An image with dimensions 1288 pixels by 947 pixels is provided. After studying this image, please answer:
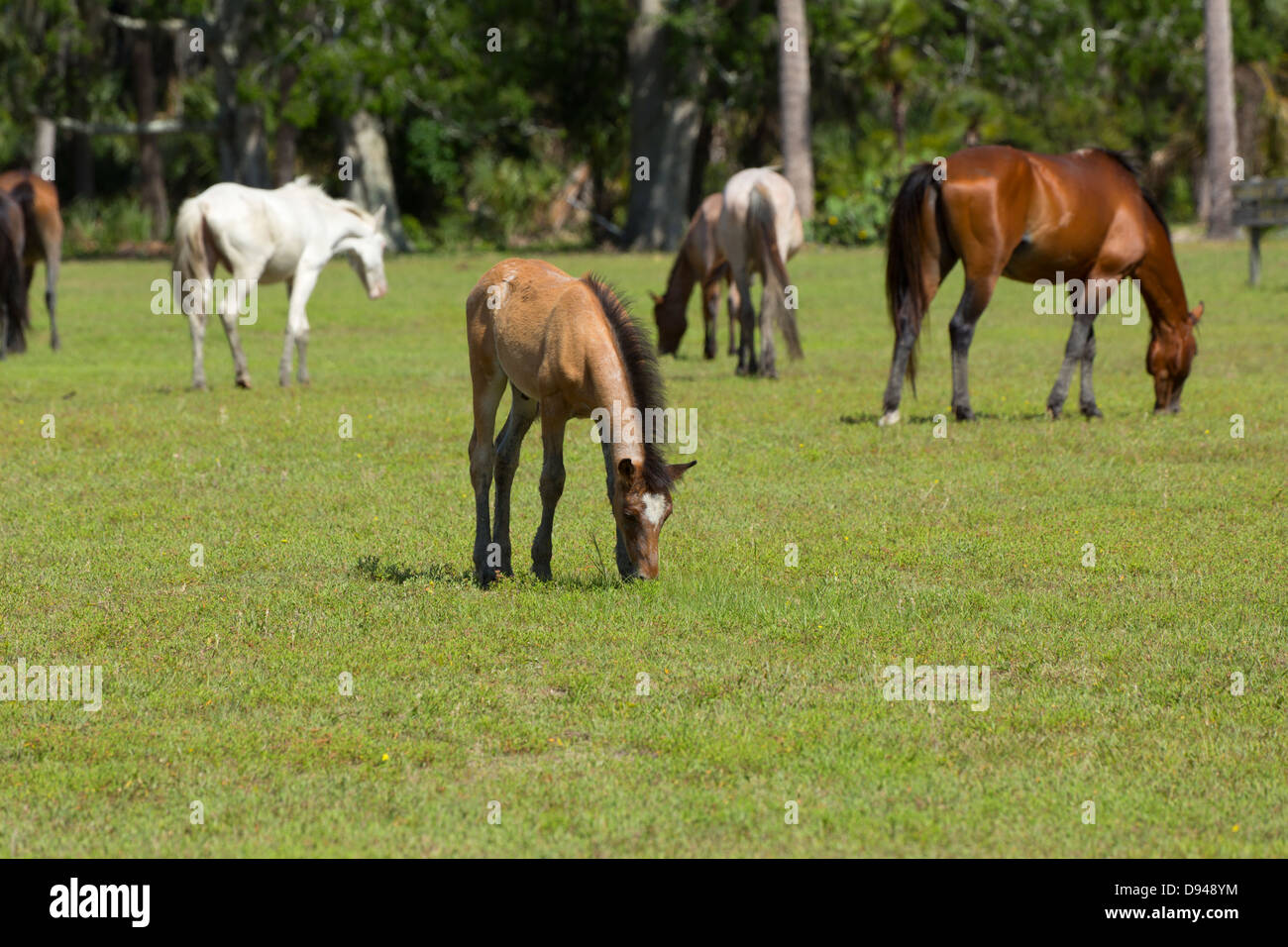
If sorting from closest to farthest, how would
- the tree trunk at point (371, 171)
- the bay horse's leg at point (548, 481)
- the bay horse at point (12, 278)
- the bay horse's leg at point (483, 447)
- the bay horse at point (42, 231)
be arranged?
the bay horse's leg at point (548, 481)
the bay horse's leg at point (483, 447)
the bay horse at point (12, 278)
the bay horse at point (42, 231)
the tree trunk at point (371, 171)

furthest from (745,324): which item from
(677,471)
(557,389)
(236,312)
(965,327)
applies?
(677,471)

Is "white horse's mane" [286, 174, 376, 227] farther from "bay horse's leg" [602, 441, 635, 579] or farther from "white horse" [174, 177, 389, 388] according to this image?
"bay horse's leg" [602, 441, 635, 579]

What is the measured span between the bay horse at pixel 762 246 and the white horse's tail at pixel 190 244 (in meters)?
5.78

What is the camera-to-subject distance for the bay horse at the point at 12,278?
1997 cm

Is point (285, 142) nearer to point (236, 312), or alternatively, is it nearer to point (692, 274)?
point (692, 274)

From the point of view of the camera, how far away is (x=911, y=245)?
1418 centimetres

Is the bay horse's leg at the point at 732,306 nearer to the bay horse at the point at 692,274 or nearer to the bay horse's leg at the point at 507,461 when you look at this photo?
the bay horse at the point at 692,274

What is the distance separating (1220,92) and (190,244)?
28.0 metres

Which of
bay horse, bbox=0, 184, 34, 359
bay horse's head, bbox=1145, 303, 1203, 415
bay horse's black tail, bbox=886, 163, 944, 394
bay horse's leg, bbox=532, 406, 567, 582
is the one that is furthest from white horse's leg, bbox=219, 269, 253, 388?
bay horse's leg, bbox=532, 406, 567, 582

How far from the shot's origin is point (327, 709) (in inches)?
276

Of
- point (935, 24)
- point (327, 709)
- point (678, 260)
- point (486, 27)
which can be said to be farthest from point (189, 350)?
point (935, 24)

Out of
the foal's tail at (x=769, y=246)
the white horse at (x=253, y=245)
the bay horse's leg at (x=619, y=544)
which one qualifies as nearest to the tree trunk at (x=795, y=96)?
the foal's tail at (x=769, y=246)

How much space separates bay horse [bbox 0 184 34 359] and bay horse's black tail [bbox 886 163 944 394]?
35.8ft

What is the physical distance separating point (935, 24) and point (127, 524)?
36131mm
